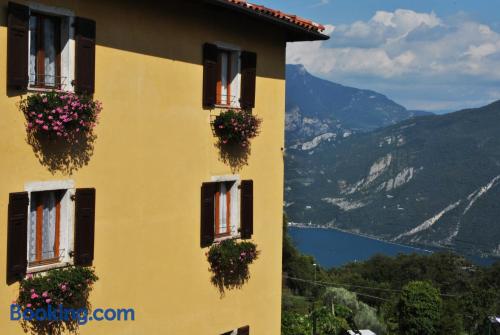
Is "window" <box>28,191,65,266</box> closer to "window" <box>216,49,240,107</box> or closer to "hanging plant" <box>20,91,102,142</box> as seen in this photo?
"hanging plant" <box>20,91,102,142</box>

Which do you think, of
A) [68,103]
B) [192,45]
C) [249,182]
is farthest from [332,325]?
[68,103]

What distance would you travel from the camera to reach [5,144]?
8.15 m

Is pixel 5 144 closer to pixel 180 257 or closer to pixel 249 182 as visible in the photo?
pixel 180 257

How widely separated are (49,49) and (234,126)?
3.80 metres

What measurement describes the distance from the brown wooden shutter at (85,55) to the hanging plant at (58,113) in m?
0.19

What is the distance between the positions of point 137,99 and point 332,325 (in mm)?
11239

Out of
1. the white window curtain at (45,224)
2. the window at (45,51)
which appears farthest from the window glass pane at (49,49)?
the white window curtain at (45,224)

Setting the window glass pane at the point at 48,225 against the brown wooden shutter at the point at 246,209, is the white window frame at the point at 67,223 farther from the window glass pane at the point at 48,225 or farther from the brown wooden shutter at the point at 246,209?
the brown wooden shutter at the point at 246,209

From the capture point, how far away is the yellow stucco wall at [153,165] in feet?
30.4

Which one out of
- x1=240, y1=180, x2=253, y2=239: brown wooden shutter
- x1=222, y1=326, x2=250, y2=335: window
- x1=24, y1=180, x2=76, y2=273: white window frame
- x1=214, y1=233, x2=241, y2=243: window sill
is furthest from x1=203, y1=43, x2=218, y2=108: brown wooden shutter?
x1=222, y1=326, x2=250, y2=335: window

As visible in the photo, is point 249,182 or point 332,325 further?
→ point 332,325

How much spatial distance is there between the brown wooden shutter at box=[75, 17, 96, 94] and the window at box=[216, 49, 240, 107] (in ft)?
10.9

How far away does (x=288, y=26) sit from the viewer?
41.2ft

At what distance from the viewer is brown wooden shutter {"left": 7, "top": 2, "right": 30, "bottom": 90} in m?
8.10
